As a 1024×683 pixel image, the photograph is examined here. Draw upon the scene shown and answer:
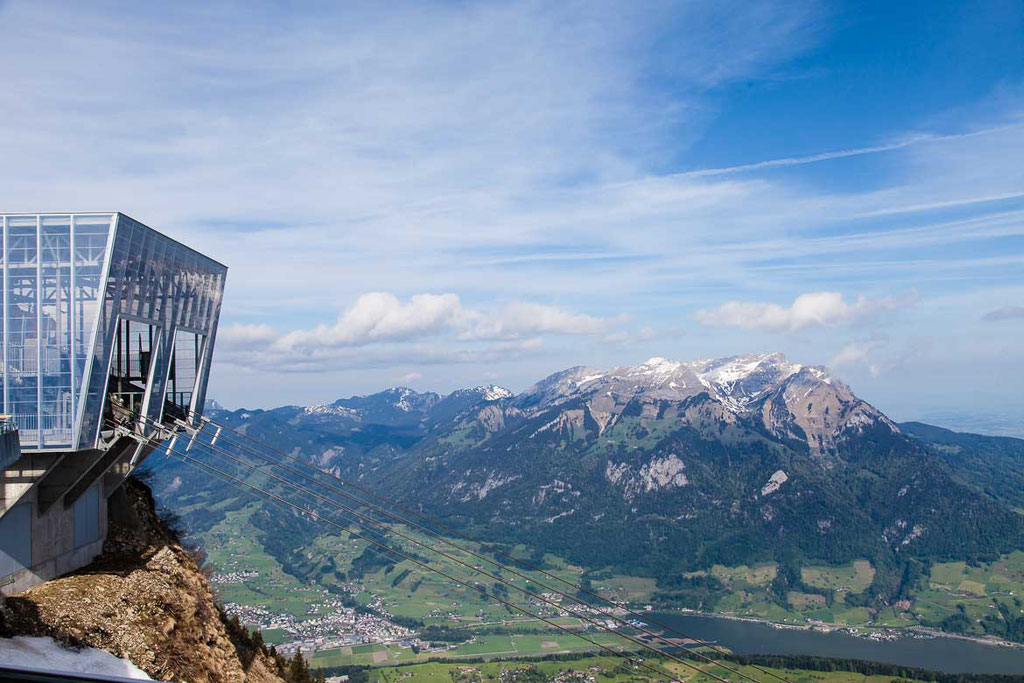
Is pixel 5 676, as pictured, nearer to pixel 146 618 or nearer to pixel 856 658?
pixel 146 618

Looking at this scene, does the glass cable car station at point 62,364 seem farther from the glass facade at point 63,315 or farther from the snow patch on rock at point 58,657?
the snow patch on rock at point 58,657

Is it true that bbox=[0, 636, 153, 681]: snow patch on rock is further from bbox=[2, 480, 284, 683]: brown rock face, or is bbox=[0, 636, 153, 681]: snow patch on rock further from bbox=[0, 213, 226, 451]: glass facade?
bbox=[0, 213, 226, 451]: glass facade

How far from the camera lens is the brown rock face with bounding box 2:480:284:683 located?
28.2 meters

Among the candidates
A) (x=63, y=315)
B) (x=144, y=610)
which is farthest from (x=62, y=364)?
(x=144, y=610)

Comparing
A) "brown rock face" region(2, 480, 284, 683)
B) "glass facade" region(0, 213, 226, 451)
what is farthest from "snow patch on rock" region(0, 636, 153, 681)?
"glass facade" region(0, 213, 226, 451)

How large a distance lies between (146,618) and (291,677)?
52.9ft

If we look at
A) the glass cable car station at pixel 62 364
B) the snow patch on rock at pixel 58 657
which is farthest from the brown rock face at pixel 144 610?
the glass cable car station at pixel 62 364

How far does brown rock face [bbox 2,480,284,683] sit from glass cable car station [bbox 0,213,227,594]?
1.73 m

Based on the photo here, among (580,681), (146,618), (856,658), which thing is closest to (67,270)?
(146,618)

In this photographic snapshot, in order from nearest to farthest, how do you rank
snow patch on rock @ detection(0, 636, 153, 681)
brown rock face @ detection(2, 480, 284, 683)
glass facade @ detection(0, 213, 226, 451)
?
snow patch on rock @ detection(0, 636, 153, 681) < brown rock face @ detection(2, 480, 284, 683) < glass facade @ detection(0, 213, 226, 451)

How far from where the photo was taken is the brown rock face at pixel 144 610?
28.2 m

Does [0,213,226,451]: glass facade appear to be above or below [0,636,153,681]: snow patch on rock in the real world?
above

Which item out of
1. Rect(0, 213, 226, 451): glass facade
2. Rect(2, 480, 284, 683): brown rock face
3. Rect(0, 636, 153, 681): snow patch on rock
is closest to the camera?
Rect(0, 636, 153, 681): snow patch on rock

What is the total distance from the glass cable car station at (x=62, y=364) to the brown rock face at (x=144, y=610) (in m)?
1.73
